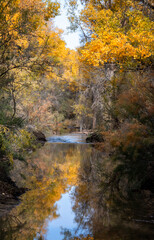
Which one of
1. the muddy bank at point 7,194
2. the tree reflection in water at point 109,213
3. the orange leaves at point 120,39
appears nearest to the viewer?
the tree reflection in water at point 109,213

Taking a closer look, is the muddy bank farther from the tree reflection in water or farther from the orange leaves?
the orange leaves

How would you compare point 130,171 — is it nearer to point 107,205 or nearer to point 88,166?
point 107,205

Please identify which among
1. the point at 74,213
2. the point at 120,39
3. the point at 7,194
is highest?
the point at 120,39

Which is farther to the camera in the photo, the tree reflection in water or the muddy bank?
the muddy bank

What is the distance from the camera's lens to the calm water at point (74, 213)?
4207 millimetres

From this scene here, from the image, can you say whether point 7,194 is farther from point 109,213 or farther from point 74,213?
point 109,213

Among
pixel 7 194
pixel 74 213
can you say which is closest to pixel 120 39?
pixel 7 194

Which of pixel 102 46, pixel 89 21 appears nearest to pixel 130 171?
pixel 102 46

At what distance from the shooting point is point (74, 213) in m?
5.27

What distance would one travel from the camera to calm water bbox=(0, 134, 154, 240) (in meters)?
4.21

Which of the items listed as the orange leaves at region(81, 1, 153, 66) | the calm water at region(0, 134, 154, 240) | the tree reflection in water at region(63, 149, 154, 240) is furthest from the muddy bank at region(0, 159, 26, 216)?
the orange leaves at region(81, 1, 153, 66)

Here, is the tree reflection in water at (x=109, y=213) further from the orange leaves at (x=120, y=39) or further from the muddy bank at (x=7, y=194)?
the orange leaves at (x=120, y=39)

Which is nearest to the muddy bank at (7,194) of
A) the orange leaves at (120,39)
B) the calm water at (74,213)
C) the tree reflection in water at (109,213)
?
the calm water at (74,213)

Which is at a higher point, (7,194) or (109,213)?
(7,194)
